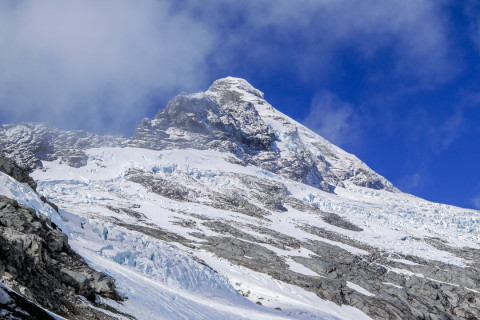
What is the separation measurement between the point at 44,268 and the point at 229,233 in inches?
2686

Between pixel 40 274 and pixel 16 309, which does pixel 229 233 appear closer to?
pixel 40 274

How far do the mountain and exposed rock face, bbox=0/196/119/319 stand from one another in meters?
1.97

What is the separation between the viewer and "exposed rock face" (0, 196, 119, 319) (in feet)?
52.5

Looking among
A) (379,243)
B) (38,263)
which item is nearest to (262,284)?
(38,263)

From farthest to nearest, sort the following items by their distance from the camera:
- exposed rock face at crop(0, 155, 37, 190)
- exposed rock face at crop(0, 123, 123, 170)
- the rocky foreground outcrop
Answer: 1. exposed rock face at crop(0, 123, 123, 170)
2. exposed rock face at crop(0, 155, 37, 190)
3. the rocky foreground outcrop

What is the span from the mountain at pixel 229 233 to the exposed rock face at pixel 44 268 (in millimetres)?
1970

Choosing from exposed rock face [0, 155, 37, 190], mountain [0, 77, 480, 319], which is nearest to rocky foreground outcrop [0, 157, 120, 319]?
mountain [0, 77, 480, 319]

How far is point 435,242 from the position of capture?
116000 millimetres

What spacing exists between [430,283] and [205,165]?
9895cm

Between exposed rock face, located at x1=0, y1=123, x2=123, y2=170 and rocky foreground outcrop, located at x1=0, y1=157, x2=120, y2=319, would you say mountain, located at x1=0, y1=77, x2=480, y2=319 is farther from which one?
rocky foreground outcrop, located at x1=0, y1=157, x2=120, y2=319

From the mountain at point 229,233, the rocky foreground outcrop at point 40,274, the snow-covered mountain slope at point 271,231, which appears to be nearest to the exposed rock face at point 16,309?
the rocky foreground outcrop at point 40,274

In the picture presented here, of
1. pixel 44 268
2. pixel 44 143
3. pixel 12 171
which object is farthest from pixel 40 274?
pixel 44 143

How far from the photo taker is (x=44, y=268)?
19047 millimetres

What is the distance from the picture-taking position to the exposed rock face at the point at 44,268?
52.5 ft
